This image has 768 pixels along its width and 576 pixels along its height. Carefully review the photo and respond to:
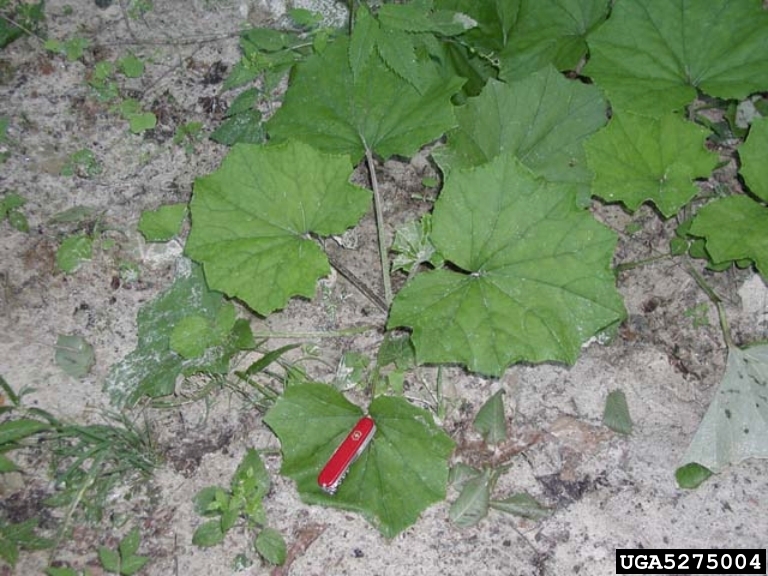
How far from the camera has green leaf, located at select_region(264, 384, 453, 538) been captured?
7.30 ft

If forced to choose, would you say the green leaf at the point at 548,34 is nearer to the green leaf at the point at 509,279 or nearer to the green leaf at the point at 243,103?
the green leaf at the point at 509,279

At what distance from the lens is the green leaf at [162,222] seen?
2.73 m

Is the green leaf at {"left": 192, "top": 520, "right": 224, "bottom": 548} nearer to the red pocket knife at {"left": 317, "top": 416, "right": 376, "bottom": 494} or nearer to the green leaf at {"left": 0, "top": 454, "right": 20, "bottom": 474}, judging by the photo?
the red pocket knife at {"left": 317, "top": 416, "right": 376, "bottom": 494}

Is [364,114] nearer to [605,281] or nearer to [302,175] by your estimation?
[302,175]

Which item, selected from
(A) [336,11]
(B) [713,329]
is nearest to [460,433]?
(B) [713,329]

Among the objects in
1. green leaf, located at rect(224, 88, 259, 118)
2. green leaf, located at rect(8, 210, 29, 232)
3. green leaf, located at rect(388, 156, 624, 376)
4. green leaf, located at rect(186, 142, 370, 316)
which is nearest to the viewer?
green leaf, located at rect(388, 156, 624, 376)

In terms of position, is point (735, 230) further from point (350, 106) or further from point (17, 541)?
point (17, 541)

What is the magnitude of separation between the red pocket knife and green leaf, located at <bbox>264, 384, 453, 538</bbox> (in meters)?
0.02

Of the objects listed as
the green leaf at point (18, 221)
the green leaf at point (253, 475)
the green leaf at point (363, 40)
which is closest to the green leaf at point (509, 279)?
the green leaf at point (363, 40)

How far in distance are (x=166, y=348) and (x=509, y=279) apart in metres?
1.21

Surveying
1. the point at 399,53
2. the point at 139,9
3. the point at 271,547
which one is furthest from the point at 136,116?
the point at 271,547

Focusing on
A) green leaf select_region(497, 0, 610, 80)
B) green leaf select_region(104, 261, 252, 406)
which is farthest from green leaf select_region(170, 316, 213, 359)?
green leaf select_region(497, 0, 610, 80)

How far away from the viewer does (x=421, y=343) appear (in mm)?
2199

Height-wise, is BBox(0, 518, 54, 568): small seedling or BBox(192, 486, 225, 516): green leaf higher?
BBox(0, 518, 54, 568): small seedling
